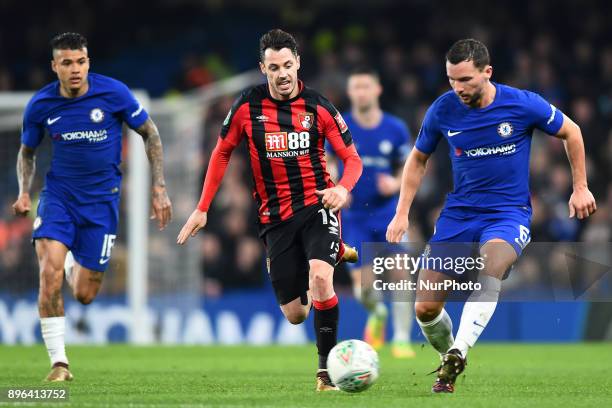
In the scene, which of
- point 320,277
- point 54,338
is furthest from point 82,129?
point 320,277

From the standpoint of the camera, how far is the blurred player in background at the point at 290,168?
26.2ft

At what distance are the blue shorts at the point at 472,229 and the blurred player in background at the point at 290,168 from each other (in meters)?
0.67

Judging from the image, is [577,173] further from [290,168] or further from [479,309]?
[290,168]

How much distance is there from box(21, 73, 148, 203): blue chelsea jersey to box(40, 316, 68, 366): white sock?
966mm

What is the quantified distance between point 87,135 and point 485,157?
311cm

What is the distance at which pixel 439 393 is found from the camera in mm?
7496

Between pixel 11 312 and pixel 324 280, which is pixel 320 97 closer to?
pixel 324 280

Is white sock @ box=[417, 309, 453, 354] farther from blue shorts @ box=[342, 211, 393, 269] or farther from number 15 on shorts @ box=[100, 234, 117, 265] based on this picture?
blue shorts @ box=[342, 211, 393, 269]

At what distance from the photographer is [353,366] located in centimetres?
730

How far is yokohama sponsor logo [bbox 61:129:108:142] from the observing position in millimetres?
9130

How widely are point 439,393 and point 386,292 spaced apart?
6709mm

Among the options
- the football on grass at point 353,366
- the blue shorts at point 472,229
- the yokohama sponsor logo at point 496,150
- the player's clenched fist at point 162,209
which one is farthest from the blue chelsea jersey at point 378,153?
the football on grass at point 353,366

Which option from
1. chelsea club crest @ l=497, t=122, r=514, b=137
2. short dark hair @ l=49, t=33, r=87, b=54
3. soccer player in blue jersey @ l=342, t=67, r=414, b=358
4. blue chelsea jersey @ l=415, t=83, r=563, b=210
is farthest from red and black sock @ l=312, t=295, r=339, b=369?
soccer player in blue jersey @ l=342, t=67, r=414, b=358

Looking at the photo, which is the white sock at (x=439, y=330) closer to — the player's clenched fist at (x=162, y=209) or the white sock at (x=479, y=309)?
the white sock at (x=479, y=309)
